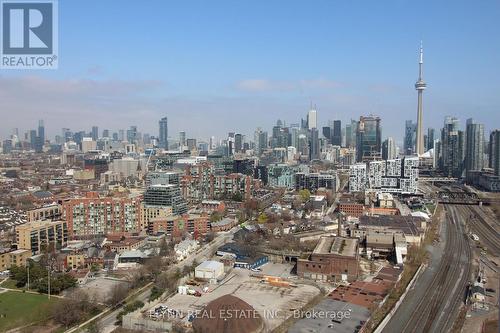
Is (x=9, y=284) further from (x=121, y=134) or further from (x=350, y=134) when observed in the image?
(x=121, y=134)

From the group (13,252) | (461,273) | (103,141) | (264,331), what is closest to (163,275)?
(264,331)

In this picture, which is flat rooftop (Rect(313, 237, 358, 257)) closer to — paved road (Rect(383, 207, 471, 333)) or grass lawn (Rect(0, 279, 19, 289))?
paved road (Rect(383, 207, 471, 333))

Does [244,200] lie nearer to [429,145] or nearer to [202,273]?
[202,273]

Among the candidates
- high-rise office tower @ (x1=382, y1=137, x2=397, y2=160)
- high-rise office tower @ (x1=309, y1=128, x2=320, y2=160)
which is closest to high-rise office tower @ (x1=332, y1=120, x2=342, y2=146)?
high-rise office tower @ (x1=309, y1=128, x2=320, y2=160)

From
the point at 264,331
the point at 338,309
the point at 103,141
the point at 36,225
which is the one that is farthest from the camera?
the point at 103,141

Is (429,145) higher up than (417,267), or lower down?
higher up

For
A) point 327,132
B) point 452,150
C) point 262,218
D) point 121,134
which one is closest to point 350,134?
point 327,132

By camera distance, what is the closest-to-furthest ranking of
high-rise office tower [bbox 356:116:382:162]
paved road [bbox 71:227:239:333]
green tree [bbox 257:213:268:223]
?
paved road [bbox 71:227:239:333] < green tree [bbox 257:213:268:223] < high-rise office tower [bbox 356:116:382:162]

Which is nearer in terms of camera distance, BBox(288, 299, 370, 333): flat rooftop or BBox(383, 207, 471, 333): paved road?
BBox(288, 299, 370, 333): flat rooftop
